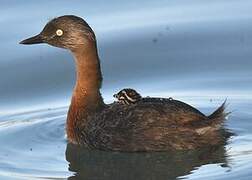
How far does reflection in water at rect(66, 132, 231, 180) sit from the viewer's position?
1132 centimetres

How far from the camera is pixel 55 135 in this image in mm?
12727

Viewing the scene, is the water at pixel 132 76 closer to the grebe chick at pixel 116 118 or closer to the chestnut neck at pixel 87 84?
the grebe chick at pixel 116 118

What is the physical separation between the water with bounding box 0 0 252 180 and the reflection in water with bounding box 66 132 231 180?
10mm

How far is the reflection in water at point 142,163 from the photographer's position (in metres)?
11.3

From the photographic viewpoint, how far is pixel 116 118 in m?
12.1

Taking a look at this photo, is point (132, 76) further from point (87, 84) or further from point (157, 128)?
point (157, 128)

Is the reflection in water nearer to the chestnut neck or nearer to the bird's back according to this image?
the bird's back

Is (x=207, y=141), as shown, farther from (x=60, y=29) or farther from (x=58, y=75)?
(x=58, y=75)

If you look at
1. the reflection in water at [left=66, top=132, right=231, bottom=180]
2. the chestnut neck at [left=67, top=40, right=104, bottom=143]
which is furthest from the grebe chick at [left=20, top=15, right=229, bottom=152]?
the reflection in water at [left=66, top=132, right=231, bottom=180]

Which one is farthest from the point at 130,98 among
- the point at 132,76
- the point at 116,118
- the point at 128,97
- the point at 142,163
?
the point at 132,76

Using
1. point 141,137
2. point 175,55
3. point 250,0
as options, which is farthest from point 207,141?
point 250,0

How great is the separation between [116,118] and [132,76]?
2.38 meters

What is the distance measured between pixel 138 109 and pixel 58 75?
2788 mm

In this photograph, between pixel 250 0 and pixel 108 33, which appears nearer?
pixel 108 33
